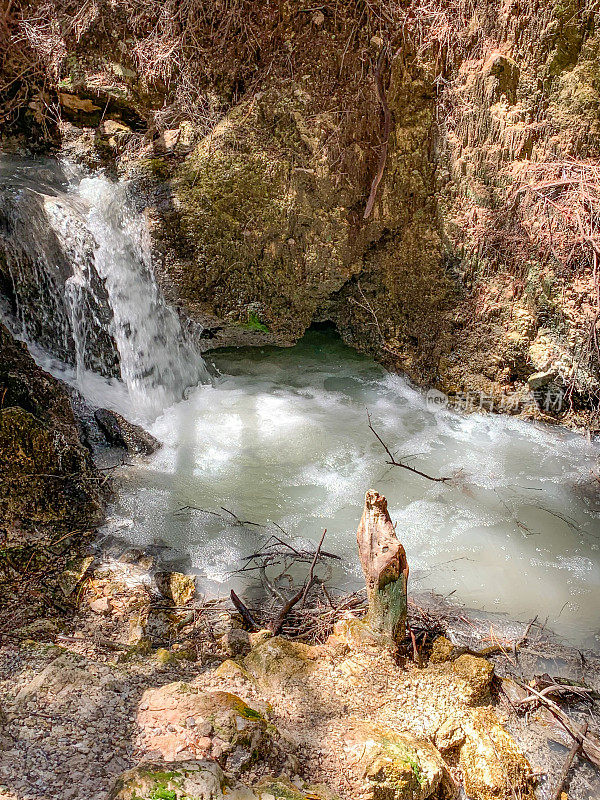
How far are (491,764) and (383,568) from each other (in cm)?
76

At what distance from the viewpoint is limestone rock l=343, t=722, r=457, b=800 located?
1759 millimetres

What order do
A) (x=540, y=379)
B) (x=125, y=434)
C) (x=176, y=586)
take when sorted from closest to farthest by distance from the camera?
1. (x=176, y=586)
2. (x=125, y=434)
3. (x=540, y=379)

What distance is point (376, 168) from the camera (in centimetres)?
519

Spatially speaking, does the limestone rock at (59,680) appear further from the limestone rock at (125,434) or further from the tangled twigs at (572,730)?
the limestone rock at (125,434)

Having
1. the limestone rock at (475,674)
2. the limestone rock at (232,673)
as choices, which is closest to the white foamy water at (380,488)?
the limestone rock at (475,674)

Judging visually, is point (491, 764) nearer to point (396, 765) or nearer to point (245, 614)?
point (396, 765)

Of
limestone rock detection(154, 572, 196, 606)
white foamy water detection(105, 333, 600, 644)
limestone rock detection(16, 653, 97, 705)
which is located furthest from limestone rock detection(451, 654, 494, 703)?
limestone rock detection(154, 572, 196, 606)

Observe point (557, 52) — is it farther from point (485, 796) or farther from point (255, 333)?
point (485, 796)

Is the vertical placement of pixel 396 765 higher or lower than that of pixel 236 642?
higher

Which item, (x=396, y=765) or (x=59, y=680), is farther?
(x=59, y=680)

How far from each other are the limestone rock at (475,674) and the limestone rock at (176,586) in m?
1.64

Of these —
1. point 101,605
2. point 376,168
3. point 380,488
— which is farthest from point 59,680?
point 376,168

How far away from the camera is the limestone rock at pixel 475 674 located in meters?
2.30

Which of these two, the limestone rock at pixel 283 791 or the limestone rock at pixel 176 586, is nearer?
the limestone rock at pixel 283 791
